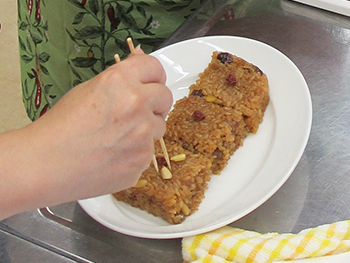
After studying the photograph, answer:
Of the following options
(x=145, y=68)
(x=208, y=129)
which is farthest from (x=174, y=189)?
(x=145, y=68)

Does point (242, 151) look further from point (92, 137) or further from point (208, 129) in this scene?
point (92, 137)

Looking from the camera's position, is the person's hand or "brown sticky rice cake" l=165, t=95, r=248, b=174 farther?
"brown sticky rice cake" l=165, t=95, r=248, b=174

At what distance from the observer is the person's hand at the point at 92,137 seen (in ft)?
2.19

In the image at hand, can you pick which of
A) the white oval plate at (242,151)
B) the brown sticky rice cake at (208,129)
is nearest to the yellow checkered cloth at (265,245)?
the white oval plate at (242,151)

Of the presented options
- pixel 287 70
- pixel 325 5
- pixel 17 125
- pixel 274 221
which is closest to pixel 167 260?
pixel 274 221

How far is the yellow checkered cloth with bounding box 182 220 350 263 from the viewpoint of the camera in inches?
34.3

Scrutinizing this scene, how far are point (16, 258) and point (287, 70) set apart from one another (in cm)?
84

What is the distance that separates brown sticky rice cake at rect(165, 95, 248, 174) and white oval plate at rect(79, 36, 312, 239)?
4cm

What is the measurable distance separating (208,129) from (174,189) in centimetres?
21

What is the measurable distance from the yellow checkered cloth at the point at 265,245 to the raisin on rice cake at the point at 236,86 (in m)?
0.36

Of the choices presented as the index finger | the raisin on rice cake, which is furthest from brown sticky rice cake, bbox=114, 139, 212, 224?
the index finger

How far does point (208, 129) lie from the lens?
1117mm

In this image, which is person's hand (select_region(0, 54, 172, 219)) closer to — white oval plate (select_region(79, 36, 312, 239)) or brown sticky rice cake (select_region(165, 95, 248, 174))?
white oval plate (select_region(79, 36, 312, 239))

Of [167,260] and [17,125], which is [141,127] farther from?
[17,125]
